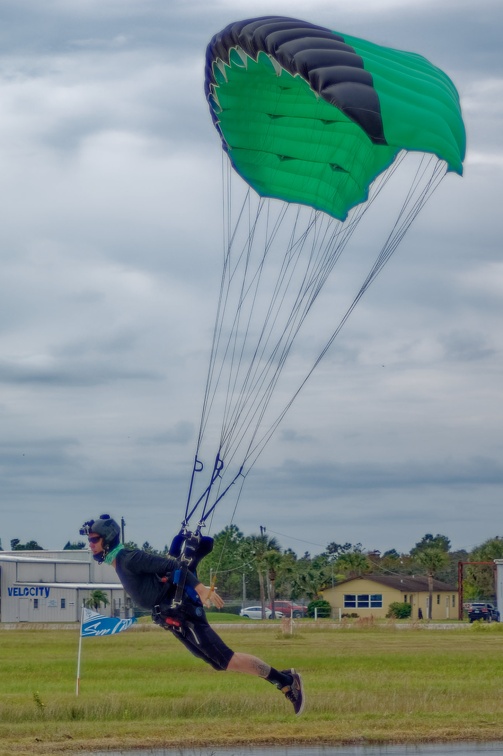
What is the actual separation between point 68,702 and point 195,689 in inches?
200

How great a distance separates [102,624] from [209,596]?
1131cm

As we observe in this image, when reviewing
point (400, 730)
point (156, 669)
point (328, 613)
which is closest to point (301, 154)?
point (400, 730)

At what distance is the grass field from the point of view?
885 inches

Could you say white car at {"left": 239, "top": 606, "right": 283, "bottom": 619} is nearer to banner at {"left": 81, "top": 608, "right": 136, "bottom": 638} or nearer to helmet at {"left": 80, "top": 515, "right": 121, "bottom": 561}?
banner at {"left": 81, "top": 608, "right": 136, "bottom": 638}

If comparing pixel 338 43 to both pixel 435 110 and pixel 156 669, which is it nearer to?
pixel 435 110

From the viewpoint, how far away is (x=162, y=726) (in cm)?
2372

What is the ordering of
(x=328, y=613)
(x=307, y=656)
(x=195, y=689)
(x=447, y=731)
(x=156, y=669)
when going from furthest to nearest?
(x=328, y=613), (x=307, y=656), (x=156, y=669), (x=195, y=689), (x=447, y=731)

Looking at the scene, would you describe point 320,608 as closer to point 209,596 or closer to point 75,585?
point 75,585

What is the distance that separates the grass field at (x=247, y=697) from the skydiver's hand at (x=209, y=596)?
8.15 meters

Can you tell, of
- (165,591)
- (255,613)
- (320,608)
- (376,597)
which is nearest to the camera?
(165,591)

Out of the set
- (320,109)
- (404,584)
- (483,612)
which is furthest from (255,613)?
(320,109)

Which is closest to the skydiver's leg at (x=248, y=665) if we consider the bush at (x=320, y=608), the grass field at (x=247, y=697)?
the grass field at (x=247, y=697)

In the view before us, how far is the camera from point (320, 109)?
16.9m

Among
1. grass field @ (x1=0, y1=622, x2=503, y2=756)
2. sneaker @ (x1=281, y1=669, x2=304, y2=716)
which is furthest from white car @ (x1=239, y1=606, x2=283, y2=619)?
sneaker @ (x1=281, y1=669, x2=304, y2=716)
